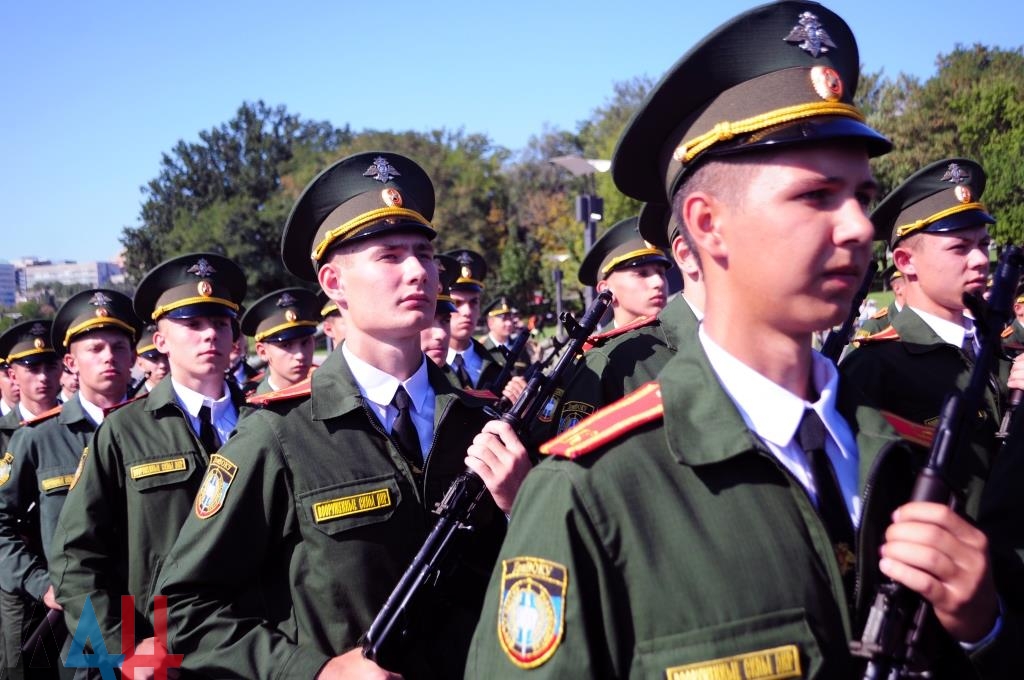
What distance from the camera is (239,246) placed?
5638 cm

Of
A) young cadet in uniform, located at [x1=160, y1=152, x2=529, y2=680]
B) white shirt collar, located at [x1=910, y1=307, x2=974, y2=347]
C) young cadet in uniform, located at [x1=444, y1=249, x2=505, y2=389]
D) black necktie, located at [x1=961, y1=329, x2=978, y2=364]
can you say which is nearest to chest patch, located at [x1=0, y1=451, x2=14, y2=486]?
young cadet in uniform, located at [x1=160, y1=152, x2=529, y2=680]

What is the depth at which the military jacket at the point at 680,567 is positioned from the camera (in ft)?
5.51

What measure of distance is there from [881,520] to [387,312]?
2140mm

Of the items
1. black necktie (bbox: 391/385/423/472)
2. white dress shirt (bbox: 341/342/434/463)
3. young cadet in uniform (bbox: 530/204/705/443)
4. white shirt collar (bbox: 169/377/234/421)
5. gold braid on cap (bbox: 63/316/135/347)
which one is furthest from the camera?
gold braid on cap (bbox: 63/316/135/347)

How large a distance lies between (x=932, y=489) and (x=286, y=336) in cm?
693

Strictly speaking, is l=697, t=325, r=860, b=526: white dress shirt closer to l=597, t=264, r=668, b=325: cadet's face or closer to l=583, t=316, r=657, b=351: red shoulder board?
l=583, t=316, r=657, b=351: red shoulder board

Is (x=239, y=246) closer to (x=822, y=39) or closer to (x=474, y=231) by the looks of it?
(x=474, y=231)

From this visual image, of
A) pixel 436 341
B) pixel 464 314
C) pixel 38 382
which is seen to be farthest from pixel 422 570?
pixel 464 314

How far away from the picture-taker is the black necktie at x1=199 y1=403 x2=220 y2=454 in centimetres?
479

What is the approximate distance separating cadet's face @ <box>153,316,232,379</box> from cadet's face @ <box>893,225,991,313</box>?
431 cm

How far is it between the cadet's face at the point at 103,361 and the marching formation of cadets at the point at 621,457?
0.07 ft

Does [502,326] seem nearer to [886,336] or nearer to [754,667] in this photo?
[886,336]

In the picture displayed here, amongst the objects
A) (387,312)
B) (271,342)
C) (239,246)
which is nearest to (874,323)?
(271,342)

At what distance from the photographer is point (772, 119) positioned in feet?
6.30
